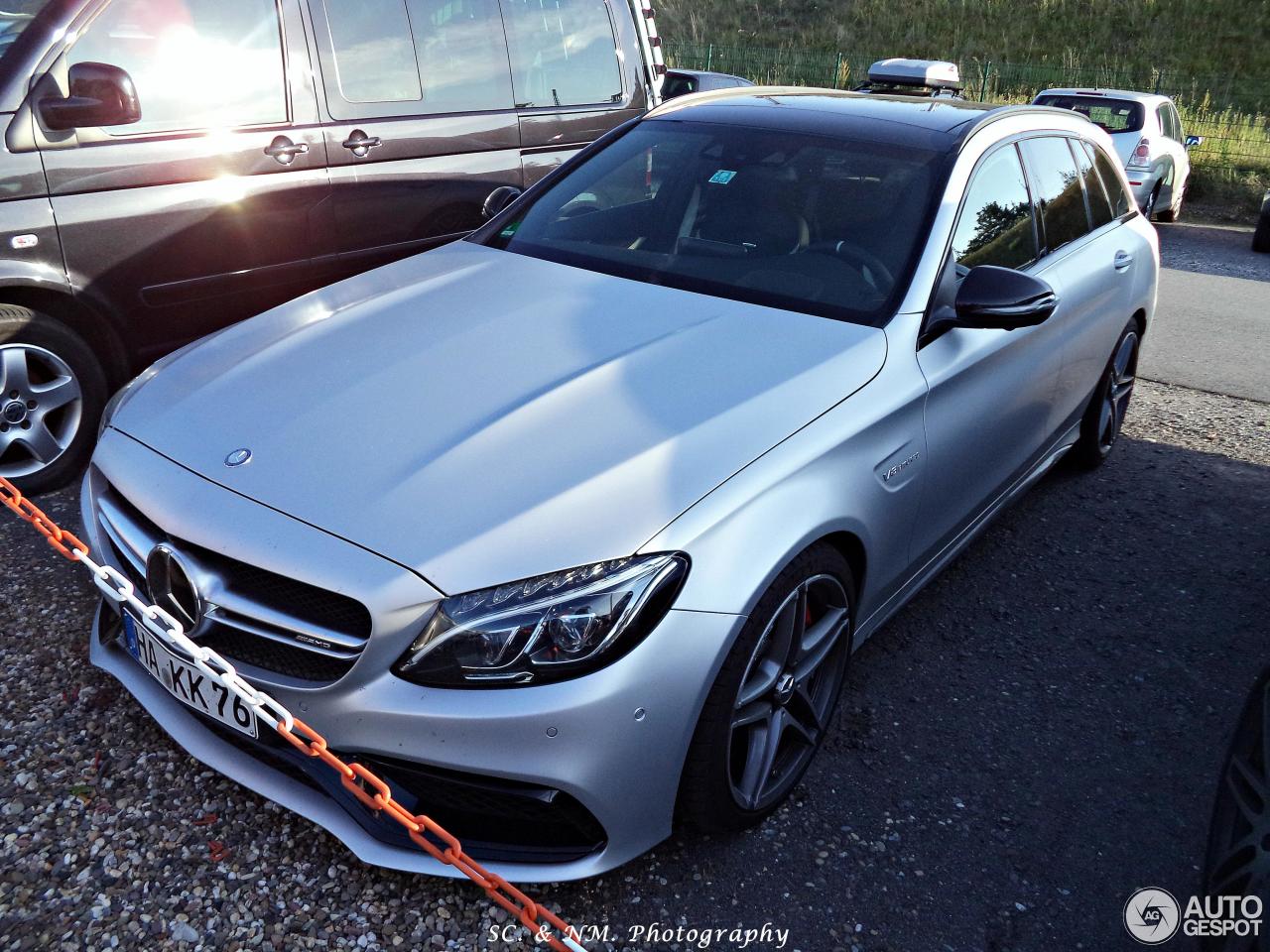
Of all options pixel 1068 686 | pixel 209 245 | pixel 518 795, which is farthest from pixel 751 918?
pixel 209 245

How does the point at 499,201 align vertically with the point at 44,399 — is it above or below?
above

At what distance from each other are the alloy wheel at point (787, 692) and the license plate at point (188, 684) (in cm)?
106

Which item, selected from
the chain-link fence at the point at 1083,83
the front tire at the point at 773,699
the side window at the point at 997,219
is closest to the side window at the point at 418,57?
the side window at the point at 997,219

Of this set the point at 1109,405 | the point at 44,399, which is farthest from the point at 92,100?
the point at 1109,405

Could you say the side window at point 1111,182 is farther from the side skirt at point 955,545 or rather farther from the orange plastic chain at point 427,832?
the orange plastic chain at point 427,832

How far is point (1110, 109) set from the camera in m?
12.4

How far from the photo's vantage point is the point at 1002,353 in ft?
11.0

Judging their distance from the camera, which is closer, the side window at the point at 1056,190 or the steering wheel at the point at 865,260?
the steering wheel at the point at 865,260

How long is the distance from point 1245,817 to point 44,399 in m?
4.04

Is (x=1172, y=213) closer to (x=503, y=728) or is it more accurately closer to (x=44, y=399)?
(x=44, y=399)

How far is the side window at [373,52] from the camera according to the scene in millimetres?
4652

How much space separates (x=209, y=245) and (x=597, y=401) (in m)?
2.54

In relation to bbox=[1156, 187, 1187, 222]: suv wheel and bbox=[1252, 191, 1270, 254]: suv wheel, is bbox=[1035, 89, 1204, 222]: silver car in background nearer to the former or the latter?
bbox=[1156, 187, 1187, 222]: suv wheel

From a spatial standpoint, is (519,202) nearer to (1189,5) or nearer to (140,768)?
(140,768)
